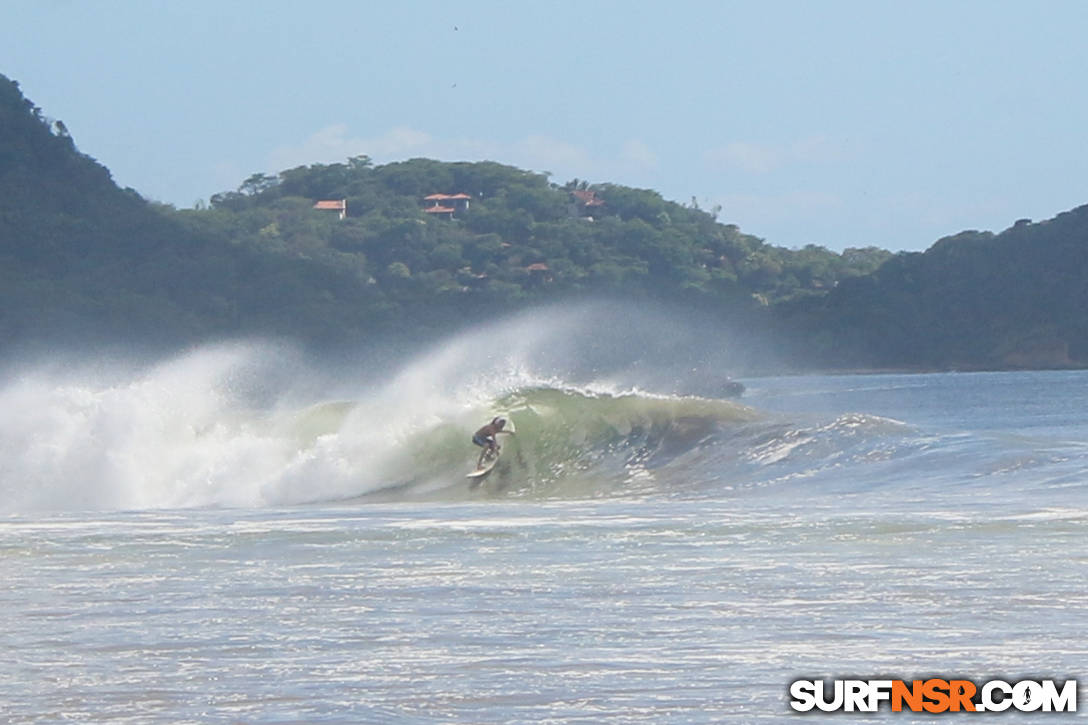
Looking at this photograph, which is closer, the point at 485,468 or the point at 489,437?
the point at 485,468

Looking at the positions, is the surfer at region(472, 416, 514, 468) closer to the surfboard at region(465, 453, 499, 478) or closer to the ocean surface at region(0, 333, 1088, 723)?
the surfboard at region(465, 453, 499, 478)

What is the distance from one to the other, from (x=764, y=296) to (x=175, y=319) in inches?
2606

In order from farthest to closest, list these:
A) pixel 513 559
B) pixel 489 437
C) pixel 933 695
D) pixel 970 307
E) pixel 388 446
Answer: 1. pixel 970 307
2. pixel 388 446
3. pixel 489 437
4. pixel 513 559
5. pixel 933 695

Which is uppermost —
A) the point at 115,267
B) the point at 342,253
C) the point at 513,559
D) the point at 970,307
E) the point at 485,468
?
the point at 342,253

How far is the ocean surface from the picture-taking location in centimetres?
852

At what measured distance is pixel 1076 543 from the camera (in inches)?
506

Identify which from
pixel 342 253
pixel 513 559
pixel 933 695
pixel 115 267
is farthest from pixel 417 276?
pixel 933 695

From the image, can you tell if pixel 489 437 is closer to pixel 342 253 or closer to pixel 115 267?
pixel 115 267

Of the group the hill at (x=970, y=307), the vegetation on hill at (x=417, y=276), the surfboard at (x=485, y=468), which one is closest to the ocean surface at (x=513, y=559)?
the surfboard at (x=485, y=468)

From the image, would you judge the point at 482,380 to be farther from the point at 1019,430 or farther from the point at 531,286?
the point at 531,286

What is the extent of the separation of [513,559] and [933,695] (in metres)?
5.42

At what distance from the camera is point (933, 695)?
8.02 meters

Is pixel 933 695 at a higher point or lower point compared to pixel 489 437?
lower

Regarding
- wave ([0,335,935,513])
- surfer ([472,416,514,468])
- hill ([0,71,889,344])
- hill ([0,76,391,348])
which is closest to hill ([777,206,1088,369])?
hill ([0,71,889,344])
